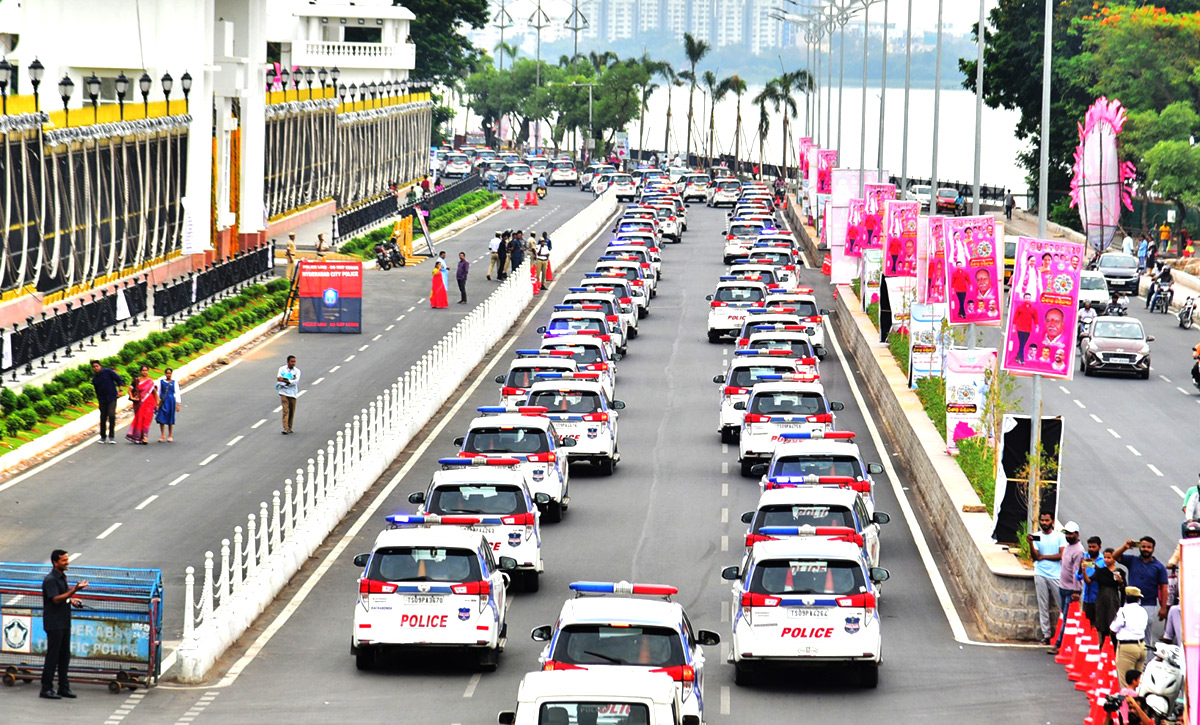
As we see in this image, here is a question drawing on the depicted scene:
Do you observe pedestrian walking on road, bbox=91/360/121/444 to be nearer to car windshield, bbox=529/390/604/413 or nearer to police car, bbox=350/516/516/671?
car windshield, bbox=529/390/604/413

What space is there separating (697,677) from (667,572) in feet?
27.0

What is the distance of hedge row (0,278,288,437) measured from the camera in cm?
3562

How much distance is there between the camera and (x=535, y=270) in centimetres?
6438

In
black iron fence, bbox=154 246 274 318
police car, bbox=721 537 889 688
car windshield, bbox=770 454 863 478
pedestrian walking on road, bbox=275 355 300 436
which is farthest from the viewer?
black iron fence, bbox=154 246 274 318

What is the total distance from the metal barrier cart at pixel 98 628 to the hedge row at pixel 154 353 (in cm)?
1463

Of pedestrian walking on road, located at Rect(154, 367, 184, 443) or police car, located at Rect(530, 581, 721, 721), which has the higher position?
police car, located at Rect(530, 581, 721, 721)

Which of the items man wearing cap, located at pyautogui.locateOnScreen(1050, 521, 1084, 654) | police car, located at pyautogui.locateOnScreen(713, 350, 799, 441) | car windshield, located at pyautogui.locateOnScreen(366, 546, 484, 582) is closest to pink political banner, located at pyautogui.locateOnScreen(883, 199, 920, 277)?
police car, located at pyautogui.locateOnScreen(713, 350, 799, 441)

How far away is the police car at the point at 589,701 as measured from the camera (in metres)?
15.1

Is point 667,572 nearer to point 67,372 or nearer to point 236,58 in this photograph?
point 67,372

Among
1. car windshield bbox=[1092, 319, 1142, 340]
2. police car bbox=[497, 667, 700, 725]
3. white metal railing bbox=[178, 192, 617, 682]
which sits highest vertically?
police car bbox=[497, 667, 700, 725]

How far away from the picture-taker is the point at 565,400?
3294 centimetres

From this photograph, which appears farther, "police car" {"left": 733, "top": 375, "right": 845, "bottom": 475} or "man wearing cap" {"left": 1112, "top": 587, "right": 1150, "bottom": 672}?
"police car" {"left": 733, "top": 375, "right": 845, "bottom": 475}

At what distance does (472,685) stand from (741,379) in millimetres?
16434

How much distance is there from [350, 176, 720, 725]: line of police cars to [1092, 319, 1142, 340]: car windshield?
66.1 feet
